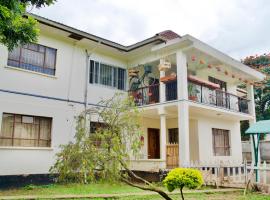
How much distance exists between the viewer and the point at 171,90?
49.7 ft

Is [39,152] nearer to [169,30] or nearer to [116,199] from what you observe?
[116,199]

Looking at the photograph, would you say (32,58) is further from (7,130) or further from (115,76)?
(115,76)

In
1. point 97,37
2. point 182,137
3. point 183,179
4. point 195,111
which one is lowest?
point 183,179

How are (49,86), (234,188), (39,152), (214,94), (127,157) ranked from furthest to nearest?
1. (214,94)
2. (49,86)
3. (39,152)
4. (234,188)
5. (127,157)

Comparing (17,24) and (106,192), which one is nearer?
(17,24)

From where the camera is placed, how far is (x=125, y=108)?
8.31m

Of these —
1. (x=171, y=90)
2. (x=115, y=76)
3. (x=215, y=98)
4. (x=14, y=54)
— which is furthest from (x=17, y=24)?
(x=215, y=98)

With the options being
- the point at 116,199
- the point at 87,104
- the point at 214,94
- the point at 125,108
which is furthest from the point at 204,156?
the point at 125,108

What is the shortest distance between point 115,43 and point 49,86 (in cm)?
448

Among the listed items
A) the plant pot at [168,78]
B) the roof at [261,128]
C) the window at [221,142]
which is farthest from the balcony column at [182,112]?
the window at [221,142]

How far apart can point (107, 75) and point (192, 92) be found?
5.01 meters

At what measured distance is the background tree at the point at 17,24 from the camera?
6176mm

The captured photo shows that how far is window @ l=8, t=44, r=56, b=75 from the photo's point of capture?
43.3ft

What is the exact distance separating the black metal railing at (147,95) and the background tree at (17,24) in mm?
9605
